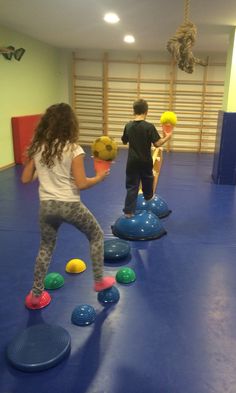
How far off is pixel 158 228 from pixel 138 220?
0.79 feet

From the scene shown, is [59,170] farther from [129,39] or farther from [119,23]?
[129,39]

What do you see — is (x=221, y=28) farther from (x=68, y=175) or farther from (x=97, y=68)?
(x=68, y=175)

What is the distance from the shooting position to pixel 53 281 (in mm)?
2539

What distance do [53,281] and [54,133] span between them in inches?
47.1

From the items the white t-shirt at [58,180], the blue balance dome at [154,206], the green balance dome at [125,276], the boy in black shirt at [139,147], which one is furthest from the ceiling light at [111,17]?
the green balance dome at [125,276]

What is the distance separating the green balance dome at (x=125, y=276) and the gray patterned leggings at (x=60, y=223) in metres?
0.40

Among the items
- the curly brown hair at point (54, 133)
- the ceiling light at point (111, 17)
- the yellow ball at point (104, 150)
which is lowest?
the yellow ball at point (104, 150)

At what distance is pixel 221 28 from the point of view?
5840mm

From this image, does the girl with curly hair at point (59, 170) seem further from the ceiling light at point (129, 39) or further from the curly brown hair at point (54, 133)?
the ceiling light at point (129, 39)

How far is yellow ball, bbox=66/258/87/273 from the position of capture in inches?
110

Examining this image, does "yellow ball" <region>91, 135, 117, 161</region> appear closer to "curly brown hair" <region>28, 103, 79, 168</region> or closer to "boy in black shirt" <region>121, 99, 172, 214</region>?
"curly brown hair" <region>28, 103, 79, 168</region>

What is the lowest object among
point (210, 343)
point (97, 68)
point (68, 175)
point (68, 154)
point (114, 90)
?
point (210, 343)

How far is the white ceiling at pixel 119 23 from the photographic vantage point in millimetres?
4645

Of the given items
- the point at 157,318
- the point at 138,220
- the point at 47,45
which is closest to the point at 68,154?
the point at 157,318
